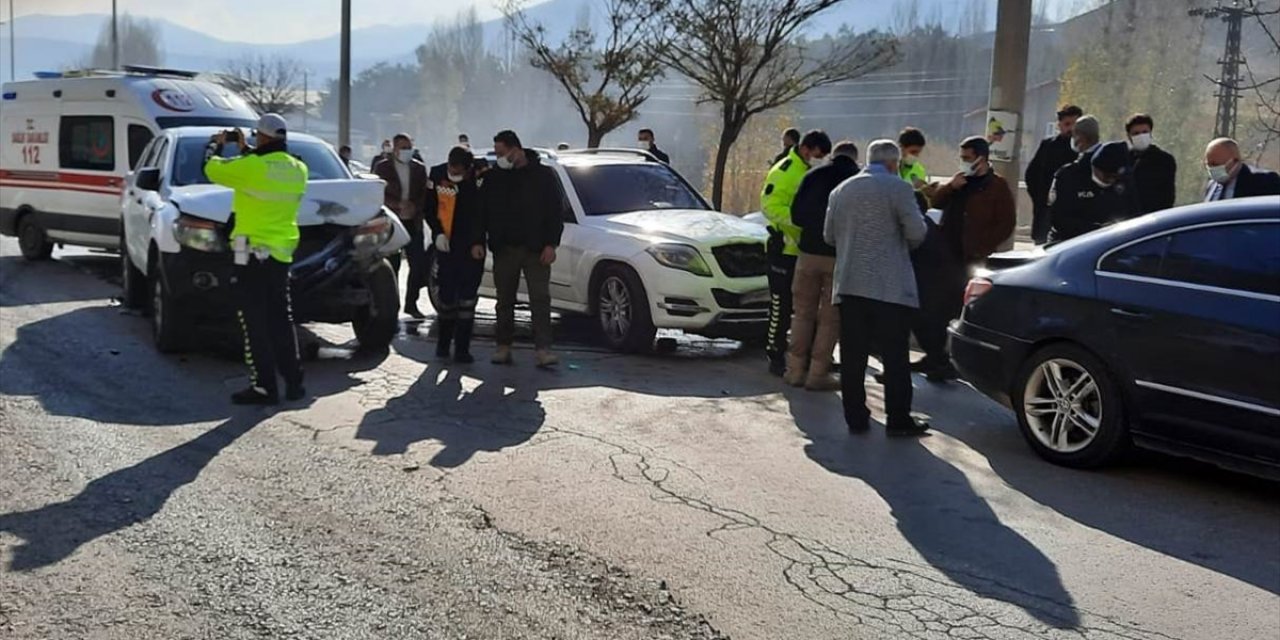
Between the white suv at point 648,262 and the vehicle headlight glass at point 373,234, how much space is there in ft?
5.49

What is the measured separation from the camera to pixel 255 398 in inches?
309

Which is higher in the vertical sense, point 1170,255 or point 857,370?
point 1170,255

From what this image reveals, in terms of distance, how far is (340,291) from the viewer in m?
9.47

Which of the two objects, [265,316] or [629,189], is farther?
[629,189]

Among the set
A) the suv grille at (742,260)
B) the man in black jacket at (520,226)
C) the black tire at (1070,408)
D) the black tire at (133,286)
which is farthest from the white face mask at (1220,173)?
the black tire at (133,286)

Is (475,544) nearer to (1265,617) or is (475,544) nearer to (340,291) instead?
(1265,617)

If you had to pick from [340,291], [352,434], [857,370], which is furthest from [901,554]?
[340,291]

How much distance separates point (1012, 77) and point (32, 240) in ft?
41.8

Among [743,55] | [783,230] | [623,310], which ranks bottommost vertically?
[623,310]

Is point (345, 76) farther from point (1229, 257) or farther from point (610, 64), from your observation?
point (1229, 257)

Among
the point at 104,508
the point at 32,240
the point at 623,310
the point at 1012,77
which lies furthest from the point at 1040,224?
the point at 32,240

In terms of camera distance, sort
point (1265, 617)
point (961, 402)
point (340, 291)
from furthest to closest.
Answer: point (340, 291) < point (961, 402) < point (1265, 617)

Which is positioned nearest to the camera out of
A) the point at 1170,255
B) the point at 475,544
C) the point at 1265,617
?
the point at 1265,617

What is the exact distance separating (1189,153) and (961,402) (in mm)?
38350
